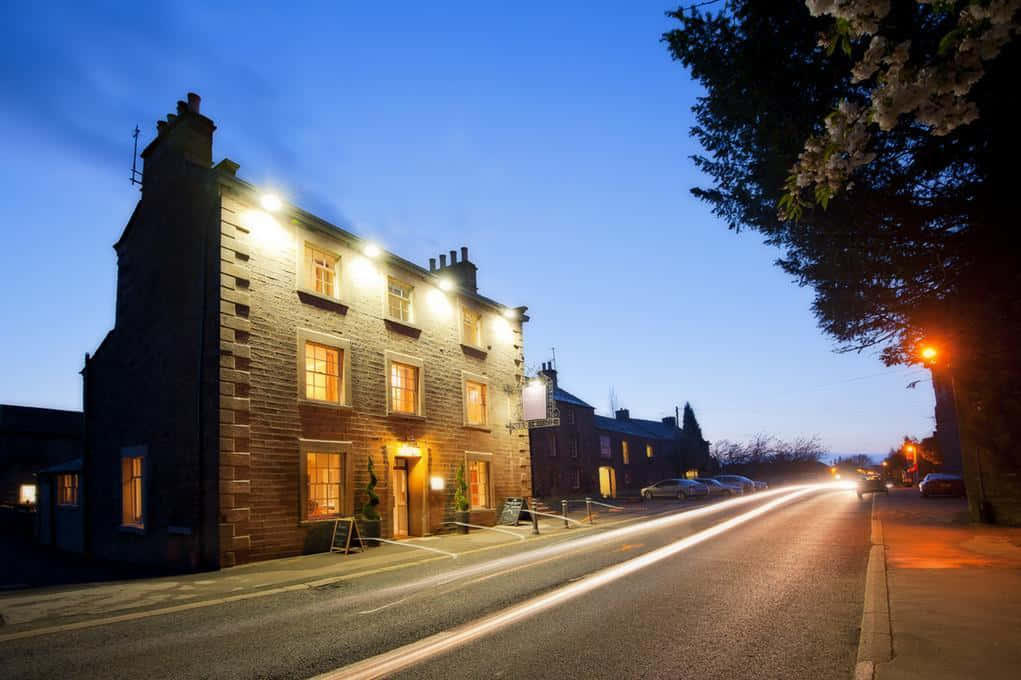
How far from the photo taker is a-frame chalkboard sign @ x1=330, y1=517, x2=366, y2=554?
14.5m

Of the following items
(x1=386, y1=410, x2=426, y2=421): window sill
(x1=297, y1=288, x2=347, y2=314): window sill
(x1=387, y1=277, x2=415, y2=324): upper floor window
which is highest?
(x1=387, y1=277, x2=415, y2=324): upper floor window

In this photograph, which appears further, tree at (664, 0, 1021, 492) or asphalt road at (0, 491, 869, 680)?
tree at (664, 0, 1021, 492)

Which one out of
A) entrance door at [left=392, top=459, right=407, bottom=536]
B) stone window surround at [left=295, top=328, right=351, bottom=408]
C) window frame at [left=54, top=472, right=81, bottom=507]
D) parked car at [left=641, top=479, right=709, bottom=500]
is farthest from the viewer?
parked car at [left=641, top=479, right=709, bottom=500]

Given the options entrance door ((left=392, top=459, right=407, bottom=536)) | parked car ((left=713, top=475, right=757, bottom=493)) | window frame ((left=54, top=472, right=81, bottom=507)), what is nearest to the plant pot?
entrance door ((left=392, top=459, right=407, bottom=536))

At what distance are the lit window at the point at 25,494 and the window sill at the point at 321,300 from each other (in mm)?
25201

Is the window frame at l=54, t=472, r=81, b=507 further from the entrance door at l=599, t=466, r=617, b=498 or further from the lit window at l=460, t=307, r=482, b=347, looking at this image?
the entrance door at l=599, t=466, r=617, b=498

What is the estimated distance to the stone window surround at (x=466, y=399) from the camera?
829 inches

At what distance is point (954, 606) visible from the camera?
657 centimetres

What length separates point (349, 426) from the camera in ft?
53.3

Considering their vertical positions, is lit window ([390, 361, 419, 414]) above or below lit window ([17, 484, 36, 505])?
above

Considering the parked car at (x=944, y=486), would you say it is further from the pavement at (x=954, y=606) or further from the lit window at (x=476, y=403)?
the lit window at (x=476, y=403)

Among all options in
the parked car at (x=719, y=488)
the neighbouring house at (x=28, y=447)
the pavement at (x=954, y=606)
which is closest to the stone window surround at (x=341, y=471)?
the pavement at (x=954, y=606)

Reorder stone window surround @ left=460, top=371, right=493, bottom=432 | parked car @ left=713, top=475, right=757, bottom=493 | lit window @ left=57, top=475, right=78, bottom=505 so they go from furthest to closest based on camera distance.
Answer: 1. parked car @ left=713, top=475, right=757, bottom=493
2. stone window surround @ left=460, top=371, right=493, bottom=432
3. lit window @ left=57, top=475, right=78, bottom=505

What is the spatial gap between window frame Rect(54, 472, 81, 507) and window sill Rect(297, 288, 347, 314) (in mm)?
11476
